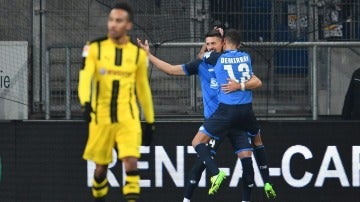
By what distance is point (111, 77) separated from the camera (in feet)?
31.9

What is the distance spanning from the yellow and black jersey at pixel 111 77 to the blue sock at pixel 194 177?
89.7 inches

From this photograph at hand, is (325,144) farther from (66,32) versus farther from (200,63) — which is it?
(66,32)

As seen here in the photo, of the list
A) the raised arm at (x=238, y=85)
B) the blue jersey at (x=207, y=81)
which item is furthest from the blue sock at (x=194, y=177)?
the raised arm at (x=238, y=85)

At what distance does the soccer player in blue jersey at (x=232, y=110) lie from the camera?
11.7 metres

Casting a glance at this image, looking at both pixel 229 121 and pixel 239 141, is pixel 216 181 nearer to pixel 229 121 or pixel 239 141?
pixel 239 141

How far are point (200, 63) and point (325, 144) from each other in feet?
6.71

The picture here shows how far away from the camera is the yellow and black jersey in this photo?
971cm

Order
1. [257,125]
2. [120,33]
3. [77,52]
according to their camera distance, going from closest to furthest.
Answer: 1. [120,33]
2. [257,125]
3. [77,52]

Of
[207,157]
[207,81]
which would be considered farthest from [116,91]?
[207,81]

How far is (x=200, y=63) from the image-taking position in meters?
12.2

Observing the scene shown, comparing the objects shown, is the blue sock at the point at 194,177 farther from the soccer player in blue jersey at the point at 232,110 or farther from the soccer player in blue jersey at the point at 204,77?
the soccer player in blue jersey at the point at 232,110

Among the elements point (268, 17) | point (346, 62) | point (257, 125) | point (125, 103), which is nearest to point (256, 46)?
point (268, 17)

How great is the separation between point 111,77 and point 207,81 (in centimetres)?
272

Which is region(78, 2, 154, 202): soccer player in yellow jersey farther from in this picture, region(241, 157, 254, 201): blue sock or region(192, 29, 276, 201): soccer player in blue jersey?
region(241, 157, 254, 201): blue sock
